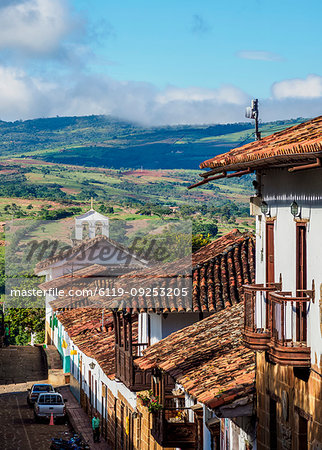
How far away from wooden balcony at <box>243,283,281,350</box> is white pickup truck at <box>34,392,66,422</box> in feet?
76.9

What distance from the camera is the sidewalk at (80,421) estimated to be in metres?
31.2

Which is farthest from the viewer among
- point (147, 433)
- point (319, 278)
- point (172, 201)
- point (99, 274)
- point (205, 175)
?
point (172, 201)

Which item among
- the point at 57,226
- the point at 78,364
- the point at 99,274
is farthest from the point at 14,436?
the point at 57,226

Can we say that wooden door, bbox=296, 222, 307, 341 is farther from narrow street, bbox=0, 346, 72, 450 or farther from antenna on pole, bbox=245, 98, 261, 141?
narrow street, bbox=0, 346, 72, 450

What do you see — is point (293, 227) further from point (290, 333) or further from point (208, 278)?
point (208, 278)

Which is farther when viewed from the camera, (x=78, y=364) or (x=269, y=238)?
(x=78, y=364)

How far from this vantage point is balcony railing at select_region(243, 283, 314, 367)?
11133 mm

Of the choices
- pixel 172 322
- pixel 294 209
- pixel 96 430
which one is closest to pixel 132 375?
pixel 172 322

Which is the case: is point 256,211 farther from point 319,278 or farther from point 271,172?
point 319,278

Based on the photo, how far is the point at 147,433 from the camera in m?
24.4

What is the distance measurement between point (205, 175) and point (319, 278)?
304 cm

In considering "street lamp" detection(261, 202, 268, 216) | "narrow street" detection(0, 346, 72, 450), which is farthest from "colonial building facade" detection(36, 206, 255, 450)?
"street lamp" detection(261, 202, 268, 216)

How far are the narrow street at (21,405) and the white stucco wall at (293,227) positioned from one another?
19.8 m

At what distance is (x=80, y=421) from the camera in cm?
3569
